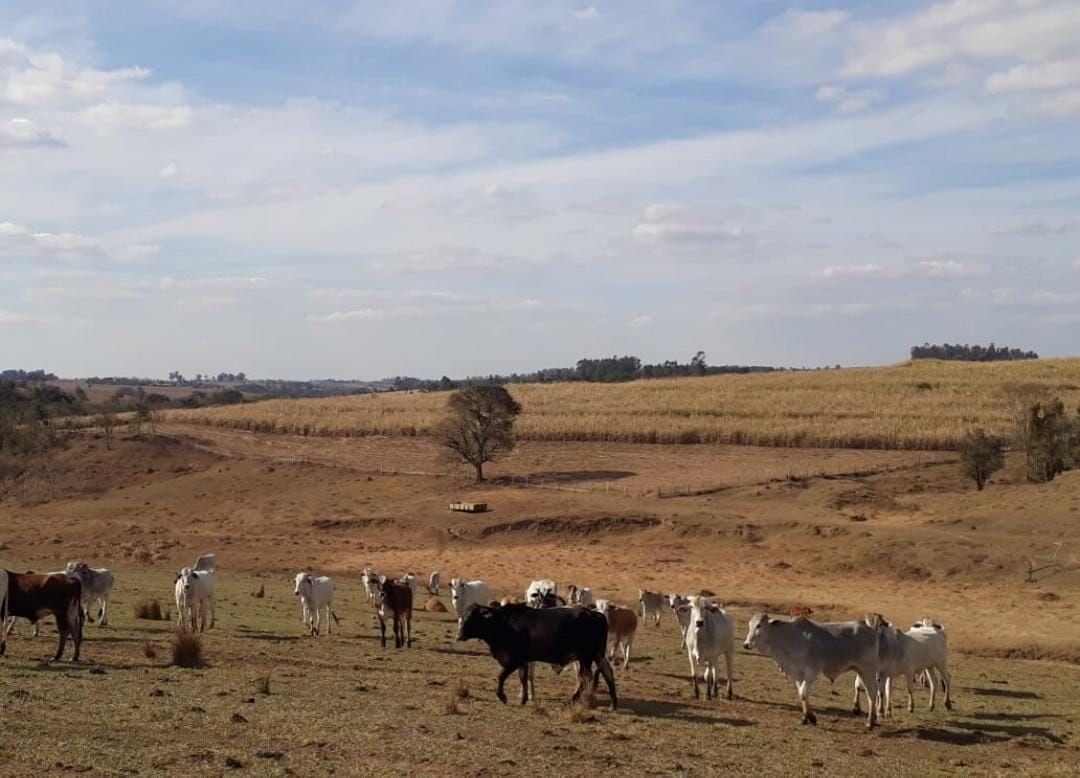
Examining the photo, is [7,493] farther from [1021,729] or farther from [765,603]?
[1021,729]

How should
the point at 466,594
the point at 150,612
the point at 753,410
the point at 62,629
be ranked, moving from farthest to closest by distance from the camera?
the point at 753,410 < the point at 466,594 < the point at 150,612 < the point at 62,629

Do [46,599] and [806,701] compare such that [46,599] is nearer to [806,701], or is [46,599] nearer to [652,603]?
[806,701]

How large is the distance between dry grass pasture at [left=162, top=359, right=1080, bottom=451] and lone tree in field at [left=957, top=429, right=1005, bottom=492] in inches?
623

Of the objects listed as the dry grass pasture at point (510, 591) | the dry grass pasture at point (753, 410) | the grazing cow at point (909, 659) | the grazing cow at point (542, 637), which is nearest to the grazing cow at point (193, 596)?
the dry grass pasture at point (510, 591)

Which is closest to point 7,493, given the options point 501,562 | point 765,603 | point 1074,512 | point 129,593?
point 501,562

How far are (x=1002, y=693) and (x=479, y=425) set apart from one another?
4834cm

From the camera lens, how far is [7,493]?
6969cm

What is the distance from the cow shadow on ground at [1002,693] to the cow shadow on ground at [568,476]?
151 feet

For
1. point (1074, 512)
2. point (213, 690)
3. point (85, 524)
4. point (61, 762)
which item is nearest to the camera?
point (61, 762)

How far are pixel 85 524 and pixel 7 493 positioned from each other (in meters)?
13.6

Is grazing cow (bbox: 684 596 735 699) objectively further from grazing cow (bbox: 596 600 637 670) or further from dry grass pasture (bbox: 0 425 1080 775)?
grazing cow (bbox: 596 600 637 670)

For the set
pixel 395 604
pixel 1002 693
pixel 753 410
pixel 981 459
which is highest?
pixel 753 410

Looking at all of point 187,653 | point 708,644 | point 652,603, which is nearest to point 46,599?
point 187,653

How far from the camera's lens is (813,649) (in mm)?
18344
